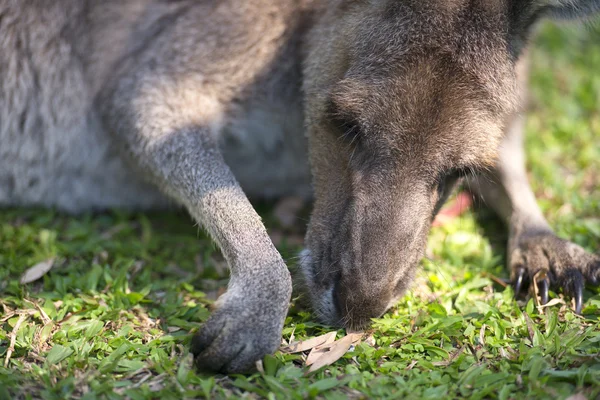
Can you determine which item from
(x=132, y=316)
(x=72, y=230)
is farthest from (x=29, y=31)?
(x=132, y=316)

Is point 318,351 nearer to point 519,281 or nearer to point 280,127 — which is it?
point 519,281

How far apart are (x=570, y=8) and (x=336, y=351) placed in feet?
5.77

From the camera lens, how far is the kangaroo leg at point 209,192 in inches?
98.3

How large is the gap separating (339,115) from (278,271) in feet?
2.28

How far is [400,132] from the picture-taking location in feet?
8.45

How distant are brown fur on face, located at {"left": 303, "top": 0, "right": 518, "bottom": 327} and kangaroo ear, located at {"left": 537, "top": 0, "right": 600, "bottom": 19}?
0.23m

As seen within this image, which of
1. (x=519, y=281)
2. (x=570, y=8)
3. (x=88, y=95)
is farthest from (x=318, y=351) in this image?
(x=88, y=95)

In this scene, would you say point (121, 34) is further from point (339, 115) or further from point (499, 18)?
point (499, 18)

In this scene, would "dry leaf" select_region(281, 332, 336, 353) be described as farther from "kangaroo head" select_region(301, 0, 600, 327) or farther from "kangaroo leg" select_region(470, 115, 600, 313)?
"kangaroo leg" select_region(470, 115, 600, 313)

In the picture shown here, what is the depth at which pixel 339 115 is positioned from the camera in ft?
9.04

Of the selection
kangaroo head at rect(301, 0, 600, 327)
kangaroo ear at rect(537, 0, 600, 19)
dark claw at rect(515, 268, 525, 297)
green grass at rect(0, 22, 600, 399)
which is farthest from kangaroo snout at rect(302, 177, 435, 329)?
kangaroo ear at rect(537, 0, 600, 19)

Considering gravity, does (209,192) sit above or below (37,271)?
above

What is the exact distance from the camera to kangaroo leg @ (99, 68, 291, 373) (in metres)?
2.50

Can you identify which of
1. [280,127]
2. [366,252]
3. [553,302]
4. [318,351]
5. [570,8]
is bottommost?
[318,351]
